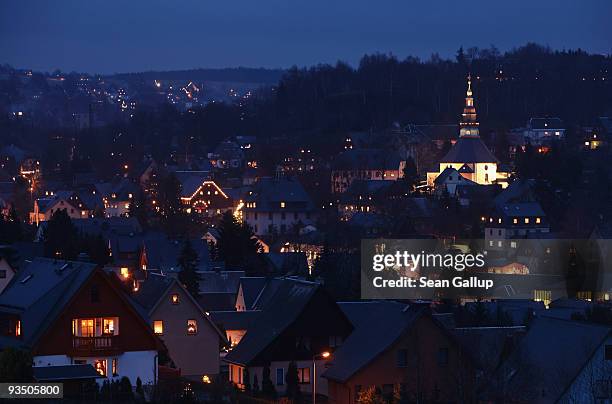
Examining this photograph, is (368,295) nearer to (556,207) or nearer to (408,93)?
(556,207)

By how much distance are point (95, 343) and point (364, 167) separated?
200ft

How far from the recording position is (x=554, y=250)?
57.3 metres

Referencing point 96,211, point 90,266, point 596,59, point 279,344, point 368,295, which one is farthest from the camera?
point 596,59

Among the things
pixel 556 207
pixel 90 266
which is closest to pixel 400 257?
pixel 556 207

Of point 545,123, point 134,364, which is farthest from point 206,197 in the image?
point 134,364

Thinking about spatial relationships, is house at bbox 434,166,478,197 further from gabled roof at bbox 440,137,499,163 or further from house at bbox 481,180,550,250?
house at bbox 481,180,550,250

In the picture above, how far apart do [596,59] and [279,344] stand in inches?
3974

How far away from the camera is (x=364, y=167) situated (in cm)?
8375

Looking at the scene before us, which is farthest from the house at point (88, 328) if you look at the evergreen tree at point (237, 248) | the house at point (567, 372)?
the evergreen tree at point (237, 248)

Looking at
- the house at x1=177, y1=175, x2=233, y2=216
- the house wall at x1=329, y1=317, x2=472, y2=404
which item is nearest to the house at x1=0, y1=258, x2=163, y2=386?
the house wall at x1=329, y1=317, x2=472, y2=404

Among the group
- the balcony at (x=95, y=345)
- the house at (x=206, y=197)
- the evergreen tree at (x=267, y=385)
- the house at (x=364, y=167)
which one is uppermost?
the house at (x=364, y=167)

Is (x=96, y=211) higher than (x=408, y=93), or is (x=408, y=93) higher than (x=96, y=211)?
(x=408, y=93)

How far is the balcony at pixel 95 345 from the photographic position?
2303cm

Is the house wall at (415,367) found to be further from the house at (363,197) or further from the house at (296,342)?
the house at (363,197)
